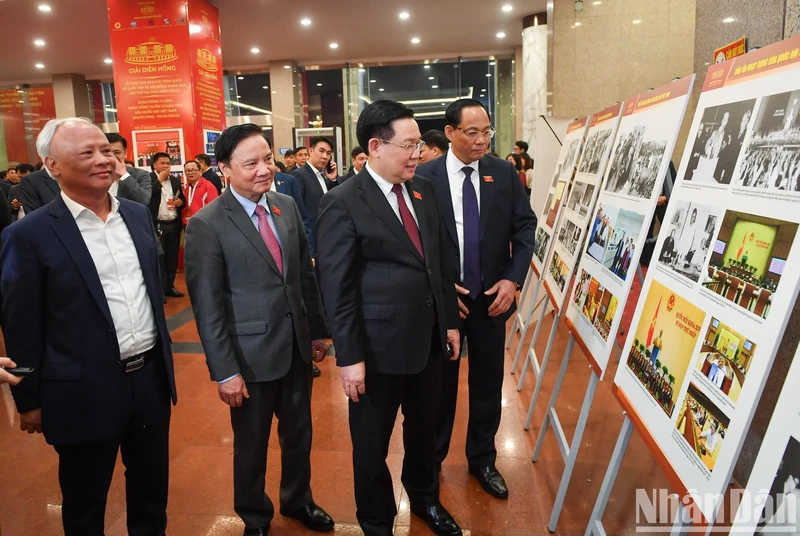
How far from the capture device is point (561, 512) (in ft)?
7.83

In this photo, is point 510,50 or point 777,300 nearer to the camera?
point 777,300

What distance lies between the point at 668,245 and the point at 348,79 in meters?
→ 14.1

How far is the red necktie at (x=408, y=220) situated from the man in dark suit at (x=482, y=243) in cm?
42

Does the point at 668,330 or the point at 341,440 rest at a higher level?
the point at 668,330

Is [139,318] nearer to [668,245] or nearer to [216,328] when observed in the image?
[216,328]

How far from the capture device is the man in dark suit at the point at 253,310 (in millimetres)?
1985

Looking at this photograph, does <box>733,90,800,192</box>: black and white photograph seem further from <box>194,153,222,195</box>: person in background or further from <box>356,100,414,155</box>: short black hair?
<box>194,153,222,195</box>: person in background

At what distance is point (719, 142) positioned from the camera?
4.81ft

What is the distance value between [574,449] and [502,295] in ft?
2.27

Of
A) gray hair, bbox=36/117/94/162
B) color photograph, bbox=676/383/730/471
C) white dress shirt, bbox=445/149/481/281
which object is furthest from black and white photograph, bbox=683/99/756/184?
gray hair, bbox=36/117/94/162

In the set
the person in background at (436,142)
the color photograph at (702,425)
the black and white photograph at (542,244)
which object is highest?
the person in background at (436,142)

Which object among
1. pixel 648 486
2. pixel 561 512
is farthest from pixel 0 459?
pixel 648 486

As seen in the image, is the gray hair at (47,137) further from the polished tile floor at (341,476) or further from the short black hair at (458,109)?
the polished tile floor at (341,476)

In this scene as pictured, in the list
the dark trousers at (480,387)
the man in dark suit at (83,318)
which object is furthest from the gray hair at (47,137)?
the dark trousers at (480,387)
